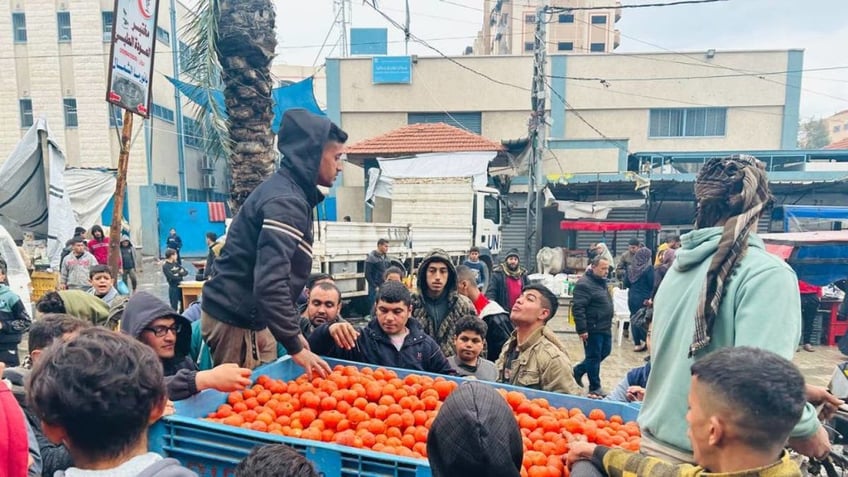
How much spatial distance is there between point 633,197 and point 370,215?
10.2m

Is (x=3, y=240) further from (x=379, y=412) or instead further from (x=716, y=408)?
(x=716, y=408)

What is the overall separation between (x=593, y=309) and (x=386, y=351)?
3.78 meters

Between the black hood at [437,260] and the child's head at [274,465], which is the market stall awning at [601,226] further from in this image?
the child's head at [274,465]

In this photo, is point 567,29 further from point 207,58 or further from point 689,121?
point 207,58

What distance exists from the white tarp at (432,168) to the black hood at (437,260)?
786 cm

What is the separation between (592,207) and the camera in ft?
49.2

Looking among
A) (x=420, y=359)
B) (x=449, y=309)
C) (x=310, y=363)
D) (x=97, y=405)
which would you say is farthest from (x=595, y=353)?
(x=97, y=405)

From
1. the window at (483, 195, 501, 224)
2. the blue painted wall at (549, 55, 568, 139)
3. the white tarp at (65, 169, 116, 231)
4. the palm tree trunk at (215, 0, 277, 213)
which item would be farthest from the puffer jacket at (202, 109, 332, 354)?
the blue painted wall at (549, 55, 568, 139)

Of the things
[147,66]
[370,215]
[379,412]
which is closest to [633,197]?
[370,215]

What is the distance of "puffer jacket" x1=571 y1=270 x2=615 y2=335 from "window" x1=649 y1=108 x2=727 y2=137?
60.9 feet

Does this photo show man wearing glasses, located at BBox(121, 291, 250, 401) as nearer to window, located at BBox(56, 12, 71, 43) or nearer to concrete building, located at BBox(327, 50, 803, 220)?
concrete building, located at BBox(327, 50, 803, 220)

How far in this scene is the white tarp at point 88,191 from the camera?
15.4 metres

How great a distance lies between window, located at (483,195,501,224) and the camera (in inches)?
484

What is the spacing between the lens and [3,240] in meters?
7.65
